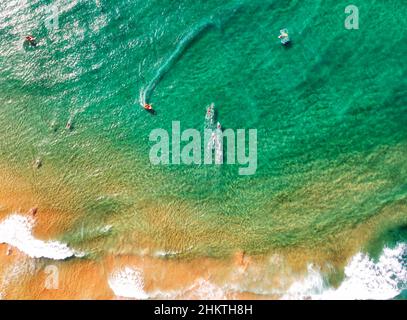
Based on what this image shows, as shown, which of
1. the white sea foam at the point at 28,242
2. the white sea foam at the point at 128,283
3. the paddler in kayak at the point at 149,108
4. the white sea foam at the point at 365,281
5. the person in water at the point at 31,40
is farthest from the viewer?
the person in water at the point at 31,40

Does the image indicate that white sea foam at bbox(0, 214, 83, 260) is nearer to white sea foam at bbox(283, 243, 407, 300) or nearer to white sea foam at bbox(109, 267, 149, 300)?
white sea foam at bbox(109, 267, 149, 300)

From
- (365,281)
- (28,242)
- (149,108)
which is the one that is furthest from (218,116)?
(28,242)

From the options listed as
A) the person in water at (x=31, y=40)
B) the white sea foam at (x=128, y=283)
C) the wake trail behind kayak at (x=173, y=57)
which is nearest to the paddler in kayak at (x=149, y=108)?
the wake trail behind kayak at (x=173, y=57)

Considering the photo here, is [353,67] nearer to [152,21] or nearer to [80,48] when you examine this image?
[152,21]

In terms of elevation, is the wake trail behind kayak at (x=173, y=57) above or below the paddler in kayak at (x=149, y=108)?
above

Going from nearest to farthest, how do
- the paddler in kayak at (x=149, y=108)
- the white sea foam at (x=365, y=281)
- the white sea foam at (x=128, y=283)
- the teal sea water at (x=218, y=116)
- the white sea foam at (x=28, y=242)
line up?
the white sea foam at (x=365, y=281) < the teal sea water at (x=218, y=116) < the white sea foam at (x=128, y=283) < the white sea foam at (x=28, y=242) < the paddler in kayak at (x=149, y=108)

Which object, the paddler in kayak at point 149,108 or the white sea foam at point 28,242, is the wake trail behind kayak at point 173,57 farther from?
the white sea foam at point 28,242

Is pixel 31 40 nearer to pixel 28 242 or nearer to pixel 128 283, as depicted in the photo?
pixel 28 242
